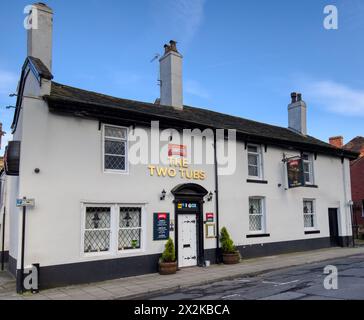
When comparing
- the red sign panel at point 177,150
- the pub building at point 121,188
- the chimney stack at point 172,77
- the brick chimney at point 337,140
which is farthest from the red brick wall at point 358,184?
the red sign panel at point 177,150

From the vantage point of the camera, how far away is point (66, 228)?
12.0m

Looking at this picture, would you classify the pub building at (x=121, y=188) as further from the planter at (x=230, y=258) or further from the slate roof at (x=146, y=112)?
the planter at (x=230, y=258)

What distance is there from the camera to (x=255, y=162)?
18250mm

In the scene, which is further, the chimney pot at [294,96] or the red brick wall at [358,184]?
the red brick wall at [358,184]

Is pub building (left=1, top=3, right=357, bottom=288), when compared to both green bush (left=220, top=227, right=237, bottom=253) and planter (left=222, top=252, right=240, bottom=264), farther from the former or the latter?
planter (left=222, top=252, right=240, bottom=264)

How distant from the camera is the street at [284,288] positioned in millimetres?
9190

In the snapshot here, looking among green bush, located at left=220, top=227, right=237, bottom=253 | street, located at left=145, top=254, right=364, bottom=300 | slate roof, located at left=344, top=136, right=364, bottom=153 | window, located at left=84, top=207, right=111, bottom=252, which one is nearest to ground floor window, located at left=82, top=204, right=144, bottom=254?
window, located at left=84, top=207, right=111, bottom=252

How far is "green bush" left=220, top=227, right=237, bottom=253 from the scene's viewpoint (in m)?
15.5

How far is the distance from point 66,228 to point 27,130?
10.4 ft

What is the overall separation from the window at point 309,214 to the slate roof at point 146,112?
9.13ft

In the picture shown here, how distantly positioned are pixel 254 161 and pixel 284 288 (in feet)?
28.3

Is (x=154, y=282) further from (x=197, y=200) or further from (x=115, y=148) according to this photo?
(x=115, y=148)

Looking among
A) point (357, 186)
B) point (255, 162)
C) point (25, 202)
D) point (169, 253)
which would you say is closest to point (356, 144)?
point (357, 186)

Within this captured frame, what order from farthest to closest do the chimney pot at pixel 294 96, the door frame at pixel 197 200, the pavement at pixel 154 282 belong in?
the chimney pot at pixel 294 96, the door frame at pixel 197 200, the pavement at pixel 154 282
